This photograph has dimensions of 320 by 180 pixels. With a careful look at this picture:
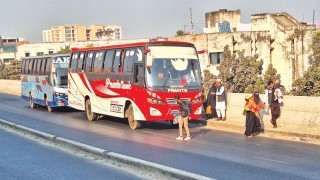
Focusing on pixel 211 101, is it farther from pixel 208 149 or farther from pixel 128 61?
pixel 208 149

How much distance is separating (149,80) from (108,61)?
12.0 ft

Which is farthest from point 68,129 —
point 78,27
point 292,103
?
point 78,27

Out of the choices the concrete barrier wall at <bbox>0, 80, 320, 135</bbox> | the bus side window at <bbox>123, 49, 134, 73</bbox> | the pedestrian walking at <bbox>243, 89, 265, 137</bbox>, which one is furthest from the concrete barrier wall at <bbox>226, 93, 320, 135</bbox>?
the bus side window at <bbox>123, 49, 134, 73</bbox>

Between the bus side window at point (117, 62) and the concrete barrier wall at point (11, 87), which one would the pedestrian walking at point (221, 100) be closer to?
the bus side window at point (117, 62)

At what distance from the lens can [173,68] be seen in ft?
55.9

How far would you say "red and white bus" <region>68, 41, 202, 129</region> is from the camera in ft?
54.6

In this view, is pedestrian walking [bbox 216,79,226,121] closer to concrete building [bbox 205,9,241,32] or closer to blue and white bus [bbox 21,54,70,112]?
blue and white bus [bbox 21,54,70,112]

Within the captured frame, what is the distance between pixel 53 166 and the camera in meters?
10.5

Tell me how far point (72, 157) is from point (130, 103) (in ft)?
21.3

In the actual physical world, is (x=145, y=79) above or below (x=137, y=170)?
above

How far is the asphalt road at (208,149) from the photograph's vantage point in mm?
9477

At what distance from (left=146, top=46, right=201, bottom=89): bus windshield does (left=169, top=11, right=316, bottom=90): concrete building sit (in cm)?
1869

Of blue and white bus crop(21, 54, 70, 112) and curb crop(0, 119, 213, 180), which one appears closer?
curb crop(0, 119, 213, 180)

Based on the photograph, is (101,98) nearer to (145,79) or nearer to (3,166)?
(145,79)
